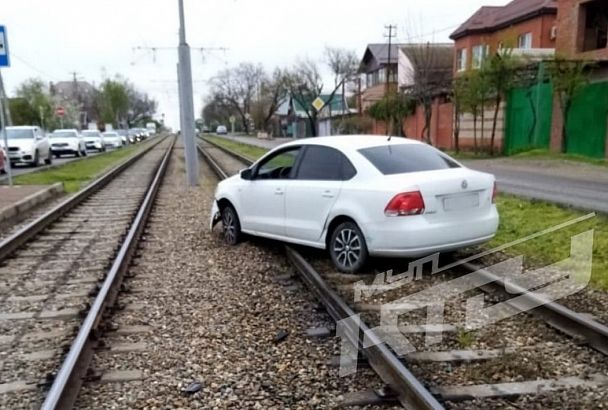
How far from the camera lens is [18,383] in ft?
13.0

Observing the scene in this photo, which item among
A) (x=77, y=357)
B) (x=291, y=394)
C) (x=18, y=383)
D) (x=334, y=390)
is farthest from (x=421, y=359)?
(x=18, y=383)

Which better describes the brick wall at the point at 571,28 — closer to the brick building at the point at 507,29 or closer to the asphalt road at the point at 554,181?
the brick building at the point at 507,29

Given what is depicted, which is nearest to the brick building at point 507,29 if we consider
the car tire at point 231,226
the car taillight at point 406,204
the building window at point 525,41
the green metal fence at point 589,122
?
the building window at point 525,41

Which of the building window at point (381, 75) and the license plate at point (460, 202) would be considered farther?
the building window at point (381, 75)

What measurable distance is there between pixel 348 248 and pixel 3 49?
10.1 meters

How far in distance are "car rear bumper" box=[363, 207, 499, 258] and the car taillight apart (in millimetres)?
63

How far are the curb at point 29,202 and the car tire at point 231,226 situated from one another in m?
4.77

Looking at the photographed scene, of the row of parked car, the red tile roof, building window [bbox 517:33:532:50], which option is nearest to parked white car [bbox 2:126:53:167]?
the row of parked car

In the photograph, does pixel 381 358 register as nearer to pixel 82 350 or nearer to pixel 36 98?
pixel 82 350

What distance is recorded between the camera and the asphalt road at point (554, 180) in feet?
37.1

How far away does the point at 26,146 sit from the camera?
24.8m

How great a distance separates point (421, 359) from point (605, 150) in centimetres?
1922

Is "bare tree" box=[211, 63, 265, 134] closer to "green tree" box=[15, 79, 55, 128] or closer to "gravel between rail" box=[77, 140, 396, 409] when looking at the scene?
"green tree" box=[15, 79, 55, 128]

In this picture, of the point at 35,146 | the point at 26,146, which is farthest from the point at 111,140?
the point at 26,146
